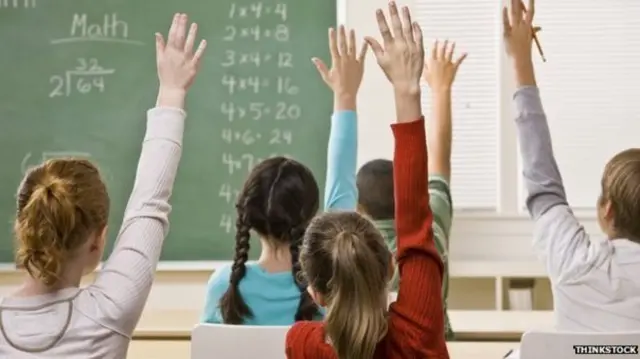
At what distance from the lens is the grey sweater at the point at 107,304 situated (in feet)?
4.84

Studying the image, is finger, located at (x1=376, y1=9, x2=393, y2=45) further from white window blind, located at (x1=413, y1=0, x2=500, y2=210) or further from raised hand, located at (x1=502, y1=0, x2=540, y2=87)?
white window blind, located at (x1=413, y1=0, x2=500, y2=210)

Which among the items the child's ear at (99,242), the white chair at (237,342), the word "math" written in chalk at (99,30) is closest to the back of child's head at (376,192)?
the white chair at (237,342)

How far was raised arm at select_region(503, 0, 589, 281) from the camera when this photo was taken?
1.92 metres

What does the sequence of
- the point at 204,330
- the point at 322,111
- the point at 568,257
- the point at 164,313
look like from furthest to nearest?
the point at 322,111 < the point at 164,313 < the point at 568,257 < the point at 204,330

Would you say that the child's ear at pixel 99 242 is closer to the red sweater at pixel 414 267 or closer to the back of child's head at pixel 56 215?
the back of child's head at pixel 56 215

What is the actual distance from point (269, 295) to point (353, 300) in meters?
0.60

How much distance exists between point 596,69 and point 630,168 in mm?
2011

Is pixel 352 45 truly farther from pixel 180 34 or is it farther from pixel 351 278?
pixel 351 278

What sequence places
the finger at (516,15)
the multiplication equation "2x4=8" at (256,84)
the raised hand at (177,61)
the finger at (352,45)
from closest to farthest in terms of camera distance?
the raised hand at (177,61) < the finger at (516,15) < the finger at (352,45) < the multiplication equation "2x4=8" at (256,84)

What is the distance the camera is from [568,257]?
1899 mm

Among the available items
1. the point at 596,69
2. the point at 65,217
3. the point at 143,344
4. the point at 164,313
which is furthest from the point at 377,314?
the point at 596,69

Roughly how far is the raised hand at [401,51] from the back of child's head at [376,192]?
0.92 metres

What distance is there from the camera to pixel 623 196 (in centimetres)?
191

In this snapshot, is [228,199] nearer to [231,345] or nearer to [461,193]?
[461,193]
